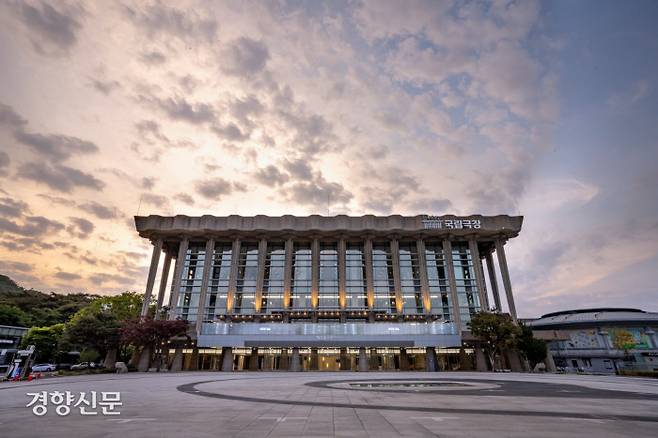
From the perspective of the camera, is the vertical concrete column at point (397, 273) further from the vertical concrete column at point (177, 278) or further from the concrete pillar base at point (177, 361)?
the vertical concrete column at point (177, 278)

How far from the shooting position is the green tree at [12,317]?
315 ft

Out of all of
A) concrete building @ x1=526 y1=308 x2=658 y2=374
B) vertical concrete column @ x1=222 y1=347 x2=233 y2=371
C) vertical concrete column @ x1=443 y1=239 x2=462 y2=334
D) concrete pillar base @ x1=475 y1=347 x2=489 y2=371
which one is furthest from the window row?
concrete building @ x1=526 y1=308 x2=658 y2=374

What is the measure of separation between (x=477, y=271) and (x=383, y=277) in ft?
75.5

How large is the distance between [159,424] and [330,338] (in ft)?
207

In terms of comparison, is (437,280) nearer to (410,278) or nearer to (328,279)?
(410,278)

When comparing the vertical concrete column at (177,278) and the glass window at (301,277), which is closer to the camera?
the vertical concrete column at (177,278)

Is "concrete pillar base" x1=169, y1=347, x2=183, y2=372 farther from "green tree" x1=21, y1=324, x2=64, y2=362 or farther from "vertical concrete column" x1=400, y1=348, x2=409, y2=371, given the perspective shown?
"vertical concrete column" x1=400, y1=348, x2=409, y2=371

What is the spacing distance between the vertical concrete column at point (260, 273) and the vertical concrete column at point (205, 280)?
12.2 m

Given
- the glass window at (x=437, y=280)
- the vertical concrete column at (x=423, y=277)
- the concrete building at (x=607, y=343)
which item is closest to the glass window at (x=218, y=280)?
the vertical concrete column at (x=423, y=277)

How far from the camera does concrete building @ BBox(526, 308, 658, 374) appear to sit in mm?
94938

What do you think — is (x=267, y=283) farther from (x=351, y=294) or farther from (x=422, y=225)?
(x=422, y=225)

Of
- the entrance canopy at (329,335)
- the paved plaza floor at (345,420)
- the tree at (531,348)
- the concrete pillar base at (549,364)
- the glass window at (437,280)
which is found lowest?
the paved plaza floor at (345,420)

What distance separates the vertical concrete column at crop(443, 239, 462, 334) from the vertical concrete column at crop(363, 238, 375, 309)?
18858 millimetres

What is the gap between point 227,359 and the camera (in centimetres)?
7188
